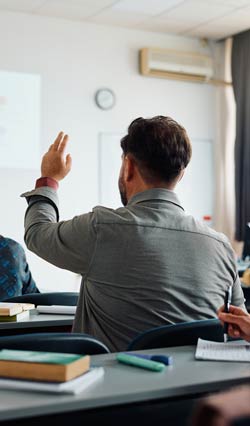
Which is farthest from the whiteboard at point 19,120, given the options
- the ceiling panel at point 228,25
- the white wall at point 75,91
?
the ceiling panel at point 228,25

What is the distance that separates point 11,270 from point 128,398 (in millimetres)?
2453

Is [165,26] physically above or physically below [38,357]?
above

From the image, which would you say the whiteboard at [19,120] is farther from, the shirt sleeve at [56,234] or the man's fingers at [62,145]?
the shirt sleeve at [56,234]

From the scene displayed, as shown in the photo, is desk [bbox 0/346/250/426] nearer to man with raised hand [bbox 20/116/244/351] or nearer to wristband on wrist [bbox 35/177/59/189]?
man with raised hand [bbox 20/116/244/351]

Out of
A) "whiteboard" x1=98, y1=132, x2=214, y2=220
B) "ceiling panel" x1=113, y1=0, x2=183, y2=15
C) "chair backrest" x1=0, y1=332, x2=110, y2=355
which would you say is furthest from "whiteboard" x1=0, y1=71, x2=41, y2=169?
"chair backrest" x1=0, y1=332, x2=110, y2=355

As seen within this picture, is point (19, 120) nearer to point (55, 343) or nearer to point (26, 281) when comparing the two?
point (26, 281)

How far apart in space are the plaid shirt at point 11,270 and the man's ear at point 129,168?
1.53m

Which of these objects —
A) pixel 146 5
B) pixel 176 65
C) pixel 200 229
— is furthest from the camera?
pixel 176 65

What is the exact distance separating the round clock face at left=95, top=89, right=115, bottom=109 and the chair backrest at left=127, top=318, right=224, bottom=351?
17.3ft

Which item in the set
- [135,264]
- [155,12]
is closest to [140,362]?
[135,264]

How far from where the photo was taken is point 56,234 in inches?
87.0

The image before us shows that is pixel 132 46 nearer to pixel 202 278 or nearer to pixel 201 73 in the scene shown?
pixel 201 73

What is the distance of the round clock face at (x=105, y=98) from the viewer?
23.4 ft

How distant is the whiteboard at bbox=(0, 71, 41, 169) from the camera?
667 centimetres
